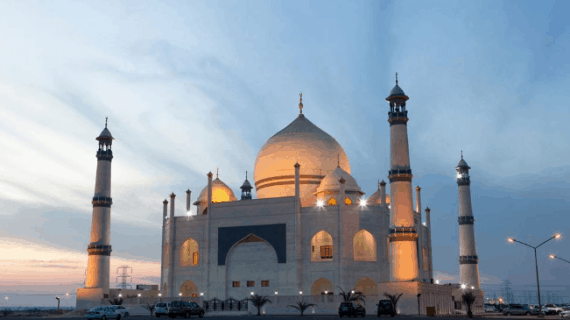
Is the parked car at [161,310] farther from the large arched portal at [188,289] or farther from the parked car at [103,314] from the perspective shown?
the large arched portal at [188,289]

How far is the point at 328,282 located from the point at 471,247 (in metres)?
20.4

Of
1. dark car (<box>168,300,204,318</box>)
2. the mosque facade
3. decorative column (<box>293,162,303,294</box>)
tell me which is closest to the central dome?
the mosque facade

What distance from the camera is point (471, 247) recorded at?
66.1m

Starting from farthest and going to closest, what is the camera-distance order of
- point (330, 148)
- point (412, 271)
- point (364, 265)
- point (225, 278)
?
1. point (330, 148)
2. point (225, 278)
3. point (364, 265)
4. point (412, 271)

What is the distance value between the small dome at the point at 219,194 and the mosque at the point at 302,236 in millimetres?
116

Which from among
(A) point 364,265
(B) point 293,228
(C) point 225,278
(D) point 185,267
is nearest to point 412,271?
(A) point 364,265

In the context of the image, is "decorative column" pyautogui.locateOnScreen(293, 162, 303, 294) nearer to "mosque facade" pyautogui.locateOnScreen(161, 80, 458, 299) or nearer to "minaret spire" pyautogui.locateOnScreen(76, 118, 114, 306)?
"mosque facade" pyautogui.locateOnScreen(161, 80, 458, 299)

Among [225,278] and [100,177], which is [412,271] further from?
[100,177]

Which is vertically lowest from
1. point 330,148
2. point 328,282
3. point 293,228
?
point 328,282

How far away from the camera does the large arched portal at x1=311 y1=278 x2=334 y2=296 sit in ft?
176

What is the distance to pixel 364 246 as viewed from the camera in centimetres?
5828

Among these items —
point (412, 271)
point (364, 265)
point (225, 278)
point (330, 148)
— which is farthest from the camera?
point (330, 148)

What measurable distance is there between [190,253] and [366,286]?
1822 centimetres

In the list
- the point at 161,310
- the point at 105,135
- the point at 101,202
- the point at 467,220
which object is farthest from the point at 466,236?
the point at 105,135
